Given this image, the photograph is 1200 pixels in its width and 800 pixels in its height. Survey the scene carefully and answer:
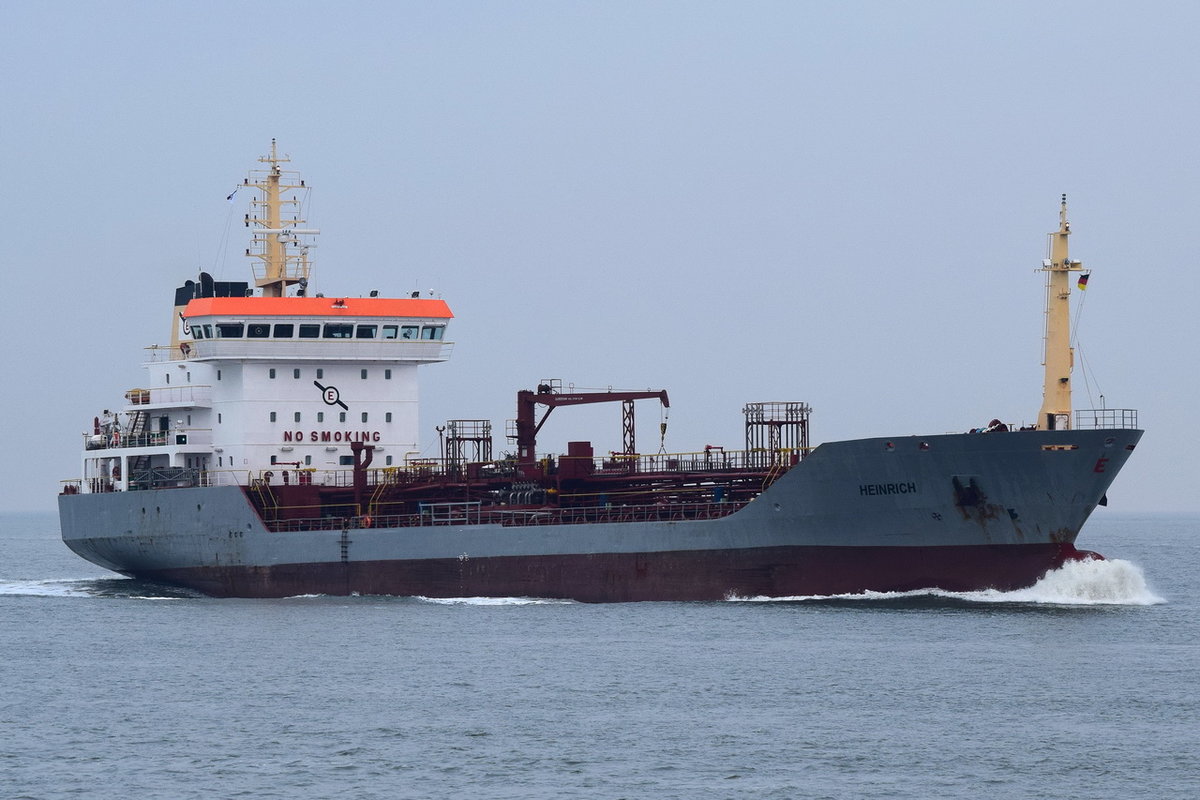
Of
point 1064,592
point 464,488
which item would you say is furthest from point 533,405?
point 1064,592

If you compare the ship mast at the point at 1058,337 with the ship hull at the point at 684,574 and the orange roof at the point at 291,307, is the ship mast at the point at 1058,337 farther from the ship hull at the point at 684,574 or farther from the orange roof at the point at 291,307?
the orange roof at the point at 291,307

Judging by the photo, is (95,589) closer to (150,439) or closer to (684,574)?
(150,439)

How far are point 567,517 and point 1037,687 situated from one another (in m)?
15.0

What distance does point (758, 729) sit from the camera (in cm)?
2528

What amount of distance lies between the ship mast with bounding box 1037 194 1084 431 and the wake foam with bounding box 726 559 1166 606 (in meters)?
2.96

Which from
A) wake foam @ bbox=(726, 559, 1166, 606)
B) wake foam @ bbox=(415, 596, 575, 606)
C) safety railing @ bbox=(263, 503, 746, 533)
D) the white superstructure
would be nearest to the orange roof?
the white superstructure

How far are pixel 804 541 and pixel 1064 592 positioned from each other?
531cm

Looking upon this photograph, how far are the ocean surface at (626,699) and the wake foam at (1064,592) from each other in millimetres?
49

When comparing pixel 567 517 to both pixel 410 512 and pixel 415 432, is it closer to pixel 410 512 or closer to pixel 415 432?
pixel 410 512

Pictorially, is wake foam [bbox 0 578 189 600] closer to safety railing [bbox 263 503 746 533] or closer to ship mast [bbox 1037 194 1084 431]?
safety railing [bbox 263 503 746 533]

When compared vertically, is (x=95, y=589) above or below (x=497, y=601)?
below

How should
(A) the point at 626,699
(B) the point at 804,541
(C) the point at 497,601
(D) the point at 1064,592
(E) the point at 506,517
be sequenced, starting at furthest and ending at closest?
(E) the point at 506,517
(C) the point at 497,601
(B) the point at 804,541
(D) the point at 1064,592
(A) the point at 626,699

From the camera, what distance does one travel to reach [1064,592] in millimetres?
36125

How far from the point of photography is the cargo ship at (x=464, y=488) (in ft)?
118
